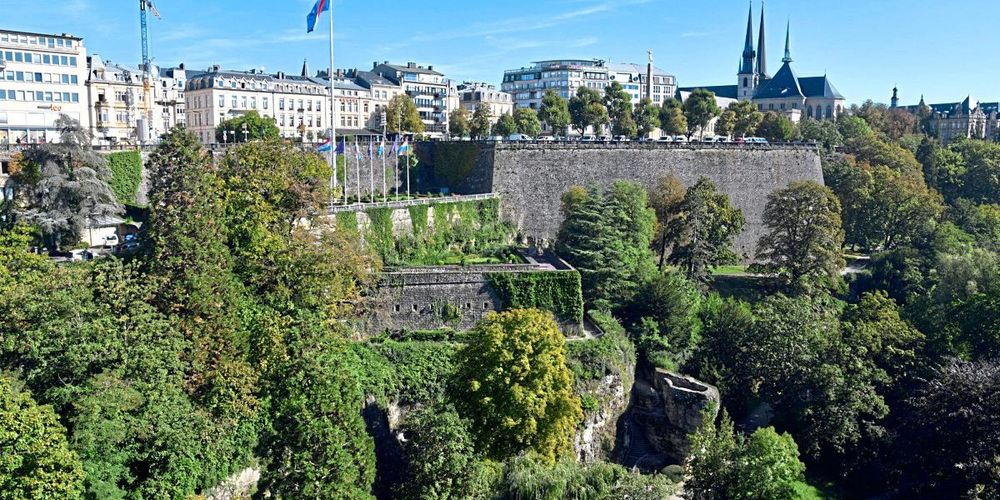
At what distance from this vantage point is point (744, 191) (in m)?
57.6

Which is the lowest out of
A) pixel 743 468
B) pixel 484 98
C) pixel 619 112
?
pixel 743 468

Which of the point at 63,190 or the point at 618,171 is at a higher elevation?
the point at 618,171

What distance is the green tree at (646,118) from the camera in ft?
225

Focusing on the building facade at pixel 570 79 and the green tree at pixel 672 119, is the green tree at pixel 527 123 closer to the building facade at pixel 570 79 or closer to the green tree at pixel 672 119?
the green tree at pixel 672 119

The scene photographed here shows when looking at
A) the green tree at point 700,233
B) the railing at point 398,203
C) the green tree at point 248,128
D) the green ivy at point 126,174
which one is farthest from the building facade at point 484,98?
the green ivy at point 126,174

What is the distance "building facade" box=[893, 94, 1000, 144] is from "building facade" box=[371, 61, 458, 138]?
60160 mm

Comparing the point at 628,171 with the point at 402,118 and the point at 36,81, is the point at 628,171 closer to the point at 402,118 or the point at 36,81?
the point at 402,118

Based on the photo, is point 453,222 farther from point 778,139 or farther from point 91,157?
point 778,139

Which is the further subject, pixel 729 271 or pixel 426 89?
pixel 426 89

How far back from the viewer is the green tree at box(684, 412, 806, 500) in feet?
82.4

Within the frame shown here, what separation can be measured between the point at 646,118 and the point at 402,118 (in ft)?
63.5

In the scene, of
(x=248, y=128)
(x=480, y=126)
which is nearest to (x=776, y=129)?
(x=480, y=126)

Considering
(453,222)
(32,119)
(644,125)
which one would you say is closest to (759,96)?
(644,125)

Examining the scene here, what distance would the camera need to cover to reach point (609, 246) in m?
38.4
